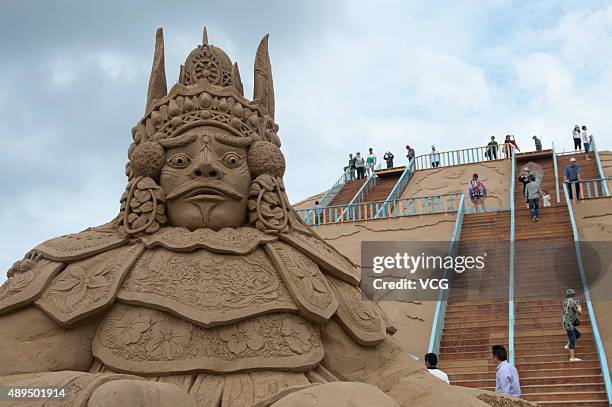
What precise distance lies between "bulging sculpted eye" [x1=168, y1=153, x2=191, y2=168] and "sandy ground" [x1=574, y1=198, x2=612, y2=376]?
7340 mm

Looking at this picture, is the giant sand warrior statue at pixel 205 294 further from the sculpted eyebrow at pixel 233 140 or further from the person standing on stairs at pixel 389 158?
the person standing on stairs at pixel 389 158

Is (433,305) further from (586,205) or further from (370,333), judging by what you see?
(370,333)

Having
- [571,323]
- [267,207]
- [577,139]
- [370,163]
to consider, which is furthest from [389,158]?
[267,207]

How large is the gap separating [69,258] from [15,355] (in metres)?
0.49

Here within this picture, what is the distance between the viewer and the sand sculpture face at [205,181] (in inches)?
123

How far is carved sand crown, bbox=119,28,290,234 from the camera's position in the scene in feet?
10.4

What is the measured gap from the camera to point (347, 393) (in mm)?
2236

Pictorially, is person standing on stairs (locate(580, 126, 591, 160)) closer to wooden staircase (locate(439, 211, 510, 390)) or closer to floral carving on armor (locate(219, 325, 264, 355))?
wooden staircase (locate(439, 211, 510, 390))

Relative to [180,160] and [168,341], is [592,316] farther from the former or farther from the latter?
[168,341]

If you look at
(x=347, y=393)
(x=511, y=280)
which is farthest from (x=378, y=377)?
(x=511, y=280)

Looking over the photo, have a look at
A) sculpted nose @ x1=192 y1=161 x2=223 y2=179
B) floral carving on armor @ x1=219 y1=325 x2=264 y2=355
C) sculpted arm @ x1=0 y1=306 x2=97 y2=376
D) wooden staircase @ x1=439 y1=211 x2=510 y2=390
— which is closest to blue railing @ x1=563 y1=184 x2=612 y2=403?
wooden staircase @ x1=439 y1=211 x2=510 y2=390

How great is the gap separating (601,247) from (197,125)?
10.2 metres

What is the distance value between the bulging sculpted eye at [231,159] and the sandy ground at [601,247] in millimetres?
7153

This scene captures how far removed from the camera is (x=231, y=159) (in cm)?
321
